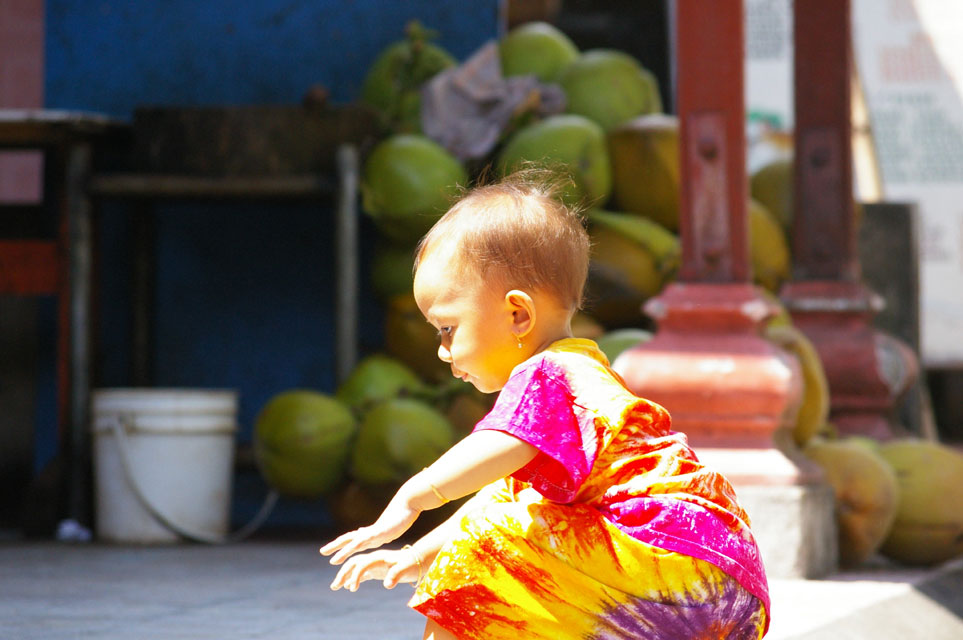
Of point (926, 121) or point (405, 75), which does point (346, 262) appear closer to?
point (405, 75)

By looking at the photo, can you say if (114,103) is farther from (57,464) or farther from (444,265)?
(444,265)

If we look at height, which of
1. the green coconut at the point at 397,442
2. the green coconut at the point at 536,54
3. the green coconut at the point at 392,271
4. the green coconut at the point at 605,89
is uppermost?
the green coconut at the point at 536,54

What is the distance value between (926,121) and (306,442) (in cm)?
609

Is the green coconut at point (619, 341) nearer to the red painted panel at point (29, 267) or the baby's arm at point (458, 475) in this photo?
the red painted panel at point (29, 267)

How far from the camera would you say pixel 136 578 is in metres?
3.83

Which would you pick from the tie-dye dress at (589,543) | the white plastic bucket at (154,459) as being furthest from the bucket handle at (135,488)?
the tie-dye dress at (589,543)

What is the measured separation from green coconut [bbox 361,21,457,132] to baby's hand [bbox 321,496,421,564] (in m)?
3.77

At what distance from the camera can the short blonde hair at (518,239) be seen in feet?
6.40

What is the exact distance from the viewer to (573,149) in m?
5.11

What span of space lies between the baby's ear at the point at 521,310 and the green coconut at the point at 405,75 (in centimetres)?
354

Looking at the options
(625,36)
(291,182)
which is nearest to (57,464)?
(291,182)

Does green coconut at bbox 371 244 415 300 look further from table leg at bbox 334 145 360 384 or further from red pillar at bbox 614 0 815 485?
red pillar at bbox 614 0 815 485

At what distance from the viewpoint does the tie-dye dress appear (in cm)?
187

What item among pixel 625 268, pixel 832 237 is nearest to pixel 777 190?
pixel 832 237
